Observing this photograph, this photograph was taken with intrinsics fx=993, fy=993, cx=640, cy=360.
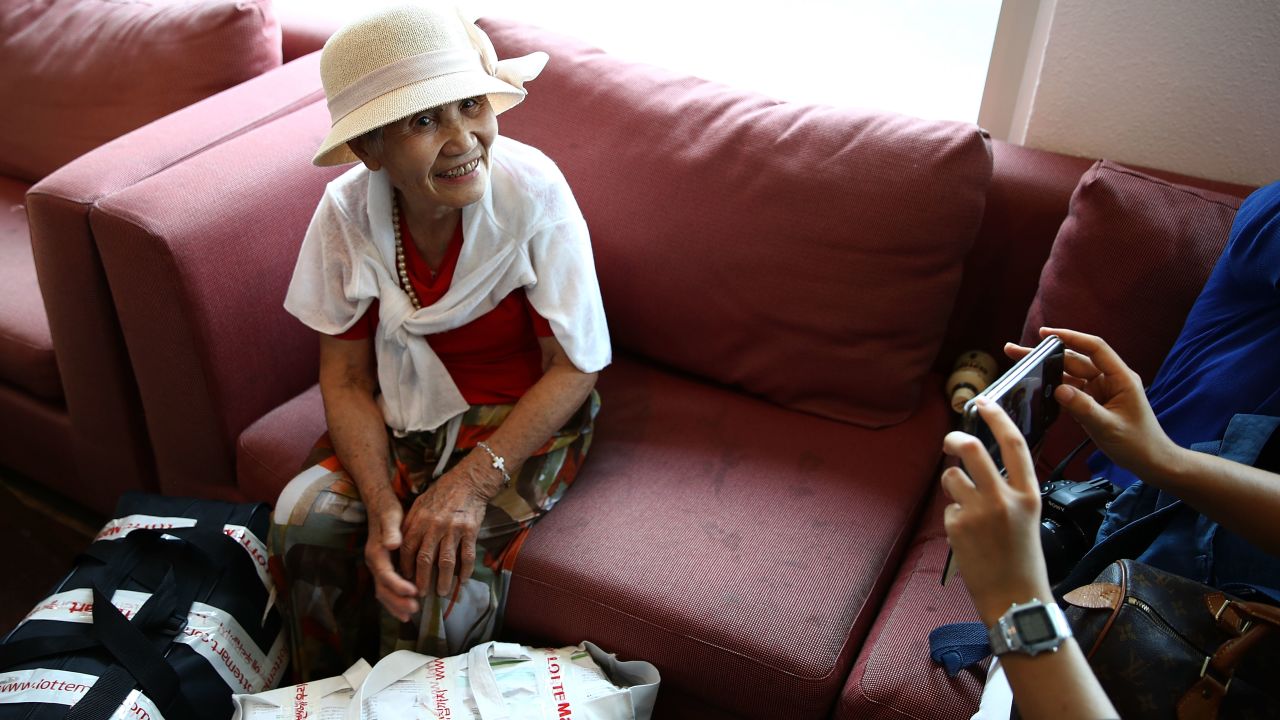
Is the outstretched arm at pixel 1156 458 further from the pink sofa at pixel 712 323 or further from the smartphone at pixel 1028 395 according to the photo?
the pink sofa at pixel 712 323

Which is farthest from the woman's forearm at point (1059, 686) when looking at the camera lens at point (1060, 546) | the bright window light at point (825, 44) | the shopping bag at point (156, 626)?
the bright window light at point (825, 44)

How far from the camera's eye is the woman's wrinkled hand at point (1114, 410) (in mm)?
1104

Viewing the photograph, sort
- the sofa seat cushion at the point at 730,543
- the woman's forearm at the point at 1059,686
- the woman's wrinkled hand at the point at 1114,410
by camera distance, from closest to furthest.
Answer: the woman's forearm at the point at 1059,686, the woman's wrinkled hand at the point at 1114,410, the sofa seat cushion at the point at 730,543

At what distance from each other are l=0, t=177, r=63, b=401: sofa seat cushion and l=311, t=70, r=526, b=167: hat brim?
3.15ft

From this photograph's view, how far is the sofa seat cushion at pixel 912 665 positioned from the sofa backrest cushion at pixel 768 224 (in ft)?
1.25

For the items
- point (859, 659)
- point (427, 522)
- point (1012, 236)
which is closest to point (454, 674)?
point (427, 522)

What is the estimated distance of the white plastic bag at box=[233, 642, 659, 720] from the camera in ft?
4.42

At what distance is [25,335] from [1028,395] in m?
1.85

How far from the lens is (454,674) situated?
1396mm

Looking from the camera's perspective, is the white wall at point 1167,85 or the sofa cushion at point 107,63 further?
the sofa cushion at point 107,63

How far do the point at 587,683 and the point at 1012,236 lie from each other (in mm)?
1055

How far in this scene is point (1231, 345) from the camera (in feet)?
4.36

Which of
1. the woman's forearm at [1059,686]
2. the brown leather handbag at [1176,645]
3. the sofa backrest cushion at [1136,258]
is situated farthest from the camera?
the sofa backrest cushion at [1136,258]

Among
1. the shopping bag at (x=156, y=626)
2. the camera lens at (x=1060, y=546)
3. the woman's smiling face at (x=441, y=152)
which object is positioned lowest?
the shopping bag at (x=156, y=626)
